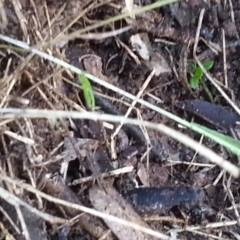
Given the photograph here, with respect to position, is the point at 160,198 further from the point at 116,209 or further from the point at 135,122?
the point at 135,122

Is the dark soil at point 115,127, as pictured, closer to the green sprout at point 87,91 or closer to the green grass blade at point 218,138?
the green sprout at point 87,91

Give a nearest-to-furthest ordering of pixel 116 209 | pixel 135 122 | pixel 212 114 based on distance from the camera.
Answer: pixel 135 122
pixel 116 209
pixel 212 114

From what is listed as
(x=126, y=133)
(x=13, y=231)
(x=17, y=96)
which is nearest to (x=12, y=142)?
(x=17, y=96)

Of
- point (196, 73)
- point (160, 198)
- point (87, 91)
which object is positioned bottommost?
point (160, 198)

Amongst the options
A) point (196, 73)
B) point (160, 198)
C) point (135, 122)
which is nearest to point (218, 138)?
point (135, 122)

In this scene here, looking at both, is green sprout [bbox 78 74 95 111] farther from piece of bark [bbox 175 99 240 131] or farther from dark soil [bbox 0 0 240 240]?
piece of bark [bbox 175 99 240 131]

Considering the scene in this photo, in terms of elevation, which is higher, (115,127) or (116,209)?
(115,127)

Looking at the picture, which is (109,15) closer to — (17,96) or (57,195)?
(17,96)

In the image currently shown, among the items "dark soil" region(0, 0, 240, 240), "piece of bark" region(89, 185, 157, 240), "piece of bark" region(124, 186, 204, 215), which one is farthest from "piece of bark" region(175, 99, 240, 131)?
"piece of bark" region(89, 185, 157, 240)
